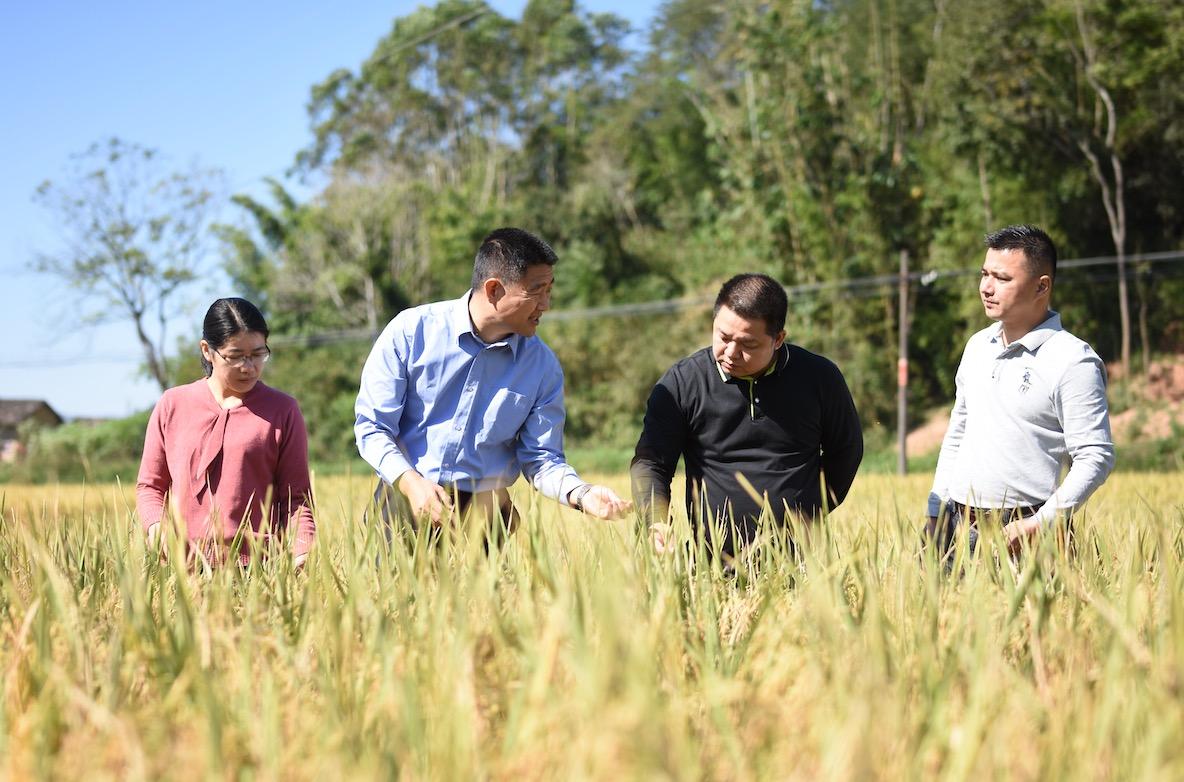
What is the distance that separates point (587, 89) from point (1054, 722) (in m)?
44.3

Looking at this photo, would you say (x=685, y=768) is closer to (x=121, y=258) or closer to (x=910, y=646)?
(x=910, y=646)

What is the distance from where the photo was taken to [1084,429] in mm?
3441

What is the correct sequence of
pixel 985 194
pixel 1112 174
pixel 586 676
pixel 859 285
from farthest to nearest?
1. pixel 859 285
2. pixel 985 194
3. pixel 1112 174
4. pixel 586 676

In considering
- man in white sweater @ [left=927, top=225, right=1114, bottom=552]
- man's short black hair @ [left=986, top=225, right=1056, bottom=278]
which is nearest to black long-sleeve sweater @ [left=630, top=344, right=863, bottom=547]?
man in white sweater @ [left=927, top=225, right=1114, bottom=552]

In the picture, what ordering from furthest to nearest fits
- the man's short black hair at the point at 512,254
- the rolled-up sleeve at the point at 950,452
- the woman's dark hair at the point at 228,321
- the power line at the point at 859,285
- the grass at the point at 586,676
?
the power line at the point at 859,285 < the rolled-up sleeve at the point at 950,452 < the woman's dark hair at the point at 228,321 < the man's short black hair at the point at 512,254 < the grass at the point at 586,676

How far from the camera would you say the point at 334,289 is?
32.2 m

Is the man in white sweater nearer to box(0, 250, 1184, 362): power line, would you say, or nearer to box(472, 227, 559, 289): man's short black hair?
box(472, 227, 559, 289): man's short black hair

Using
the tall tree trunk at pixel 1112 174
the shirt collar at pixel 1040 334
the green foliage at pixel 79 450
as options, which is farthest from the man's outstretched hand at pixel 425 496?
the green foliage at pixel 79 450

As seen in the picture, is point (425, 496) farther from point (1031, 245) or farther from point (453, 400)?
point (1031, 245)

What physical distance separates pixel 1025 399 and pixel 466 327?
185 centimetres

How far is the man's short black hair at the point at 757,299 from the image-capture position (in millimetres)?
3299

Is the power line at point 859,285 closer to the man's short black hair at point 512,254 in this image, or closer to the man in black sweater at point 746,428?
the man in black sweater at point 746,428

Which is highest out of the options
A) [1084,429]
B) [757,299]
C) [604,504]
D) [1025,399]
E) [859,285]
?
[859,285]

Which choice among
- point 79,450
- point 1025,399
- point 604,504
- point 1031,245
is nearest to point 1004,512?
point 1025,399
